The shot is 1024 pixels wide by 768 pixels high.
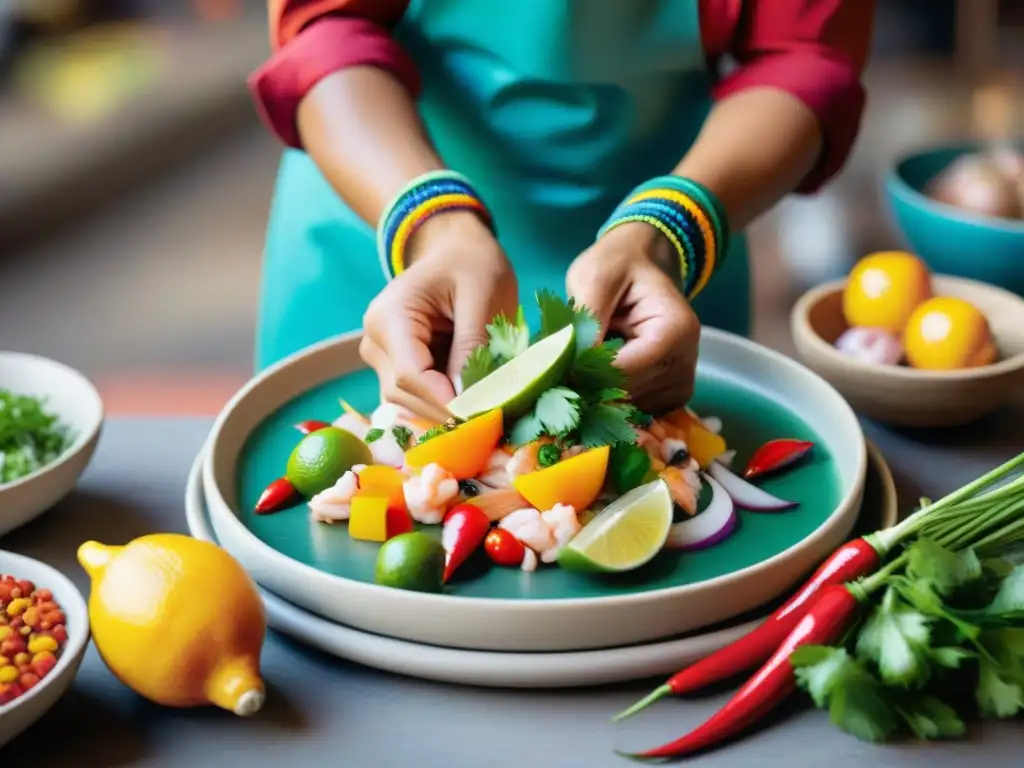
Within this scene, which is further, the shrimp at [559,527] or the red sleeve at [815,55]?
the red sleeve at [815,55]

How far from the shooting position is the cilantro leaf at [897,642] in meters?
0.96

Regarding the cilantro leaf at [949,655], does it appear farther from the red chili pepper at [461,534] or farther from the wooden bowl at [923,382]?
the wooden bowl at [923,382]

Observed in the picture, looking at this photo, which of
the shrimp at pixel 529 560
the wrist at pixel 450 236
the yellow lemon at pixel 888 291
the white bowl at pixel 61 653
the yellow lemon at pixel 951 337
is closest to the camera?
the white bowl at pixel 61 653

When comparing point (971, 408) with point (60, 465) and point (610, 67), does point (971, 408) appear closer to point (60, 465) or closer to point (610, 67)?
point (610, 67)

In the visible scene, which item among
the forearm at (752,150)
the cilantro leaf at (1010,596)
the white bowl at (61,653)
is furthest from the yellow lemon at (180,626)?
the forearm at (752,150)

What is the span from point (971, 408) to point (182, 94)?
17.9ft

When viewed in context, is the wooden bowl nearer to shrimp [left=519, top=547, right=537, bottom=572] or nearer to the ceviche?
the ceviche

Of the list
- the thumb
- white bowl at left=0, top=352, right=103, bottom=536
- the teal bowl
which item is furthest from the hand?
the teal bowl

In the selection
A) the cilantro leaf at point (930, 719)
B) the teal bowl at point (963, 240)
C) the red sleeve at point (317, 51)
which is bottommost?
the teal bowl at point (963, 240)

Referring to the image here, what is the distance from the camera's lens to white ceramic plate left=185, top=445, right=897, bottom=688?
1040mm

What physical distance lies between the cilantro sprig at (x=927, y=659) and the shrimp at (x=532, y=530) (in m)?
0.27

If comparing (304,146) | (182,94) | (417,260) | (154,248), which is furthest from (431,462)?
(182,94)

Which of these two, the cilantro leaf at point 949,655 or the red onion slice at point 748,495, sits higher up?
the cilantro leaf at point 949,655

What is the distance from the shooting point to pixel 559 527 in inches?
45.5
